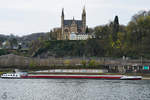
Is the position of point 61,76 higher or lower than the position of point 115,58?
lower

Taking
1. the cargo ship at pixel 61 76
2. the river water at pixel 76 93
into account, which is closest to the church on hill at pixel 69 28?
the cargo ship at pixel 61 76

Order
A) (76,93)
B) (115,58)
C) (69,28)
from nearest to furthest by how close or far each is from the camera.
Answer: (76,93)
(115,58)
(69,28)

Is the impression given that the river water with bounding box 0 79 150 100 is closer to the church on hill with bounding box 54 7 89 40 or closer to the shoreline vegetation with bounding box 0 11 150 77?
the shoreline vegetation with bounding box 0 11 150 77

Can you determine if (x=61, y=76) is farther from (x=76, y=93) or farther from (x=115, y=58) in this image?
(x=115, y=58)

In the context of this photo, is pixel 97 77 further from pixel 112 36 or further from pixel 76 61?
pixel 112 36

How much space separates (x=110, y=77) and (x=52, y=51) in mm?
80443

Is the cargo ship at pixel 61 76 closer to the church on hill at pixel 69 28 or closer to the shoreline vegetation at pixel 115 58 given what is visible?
the shoreline vegetation at pixel 115 58

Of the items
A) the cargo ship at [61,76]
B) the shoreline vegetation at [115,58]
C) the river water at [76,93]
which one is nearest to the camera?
the river water at [76,93]

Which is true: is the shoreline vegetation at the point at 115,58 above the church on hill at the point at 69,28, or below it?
below

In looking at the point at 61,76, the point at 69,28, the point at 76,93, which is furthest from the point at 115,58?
the point at 69,28

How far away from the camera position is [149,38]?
10169 centimetres

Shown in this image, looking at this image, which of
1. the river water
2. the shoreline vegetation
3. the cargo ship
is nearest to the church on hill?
the shoreline vegetation

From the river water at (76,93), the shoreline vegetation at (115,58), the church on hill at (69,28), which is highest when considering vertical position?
the church on hill at (69,28)

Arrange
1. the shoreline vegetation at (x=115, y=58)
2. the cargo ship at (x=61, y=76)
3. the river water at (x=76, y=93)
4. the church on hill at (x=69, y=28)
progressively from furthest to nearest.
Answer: the church on hill at (x=69, y=28), the shoreline vegetation at (x=115, y=58), the cargo ship at (x=61, y=76), the river water at (x=76, y=93)
